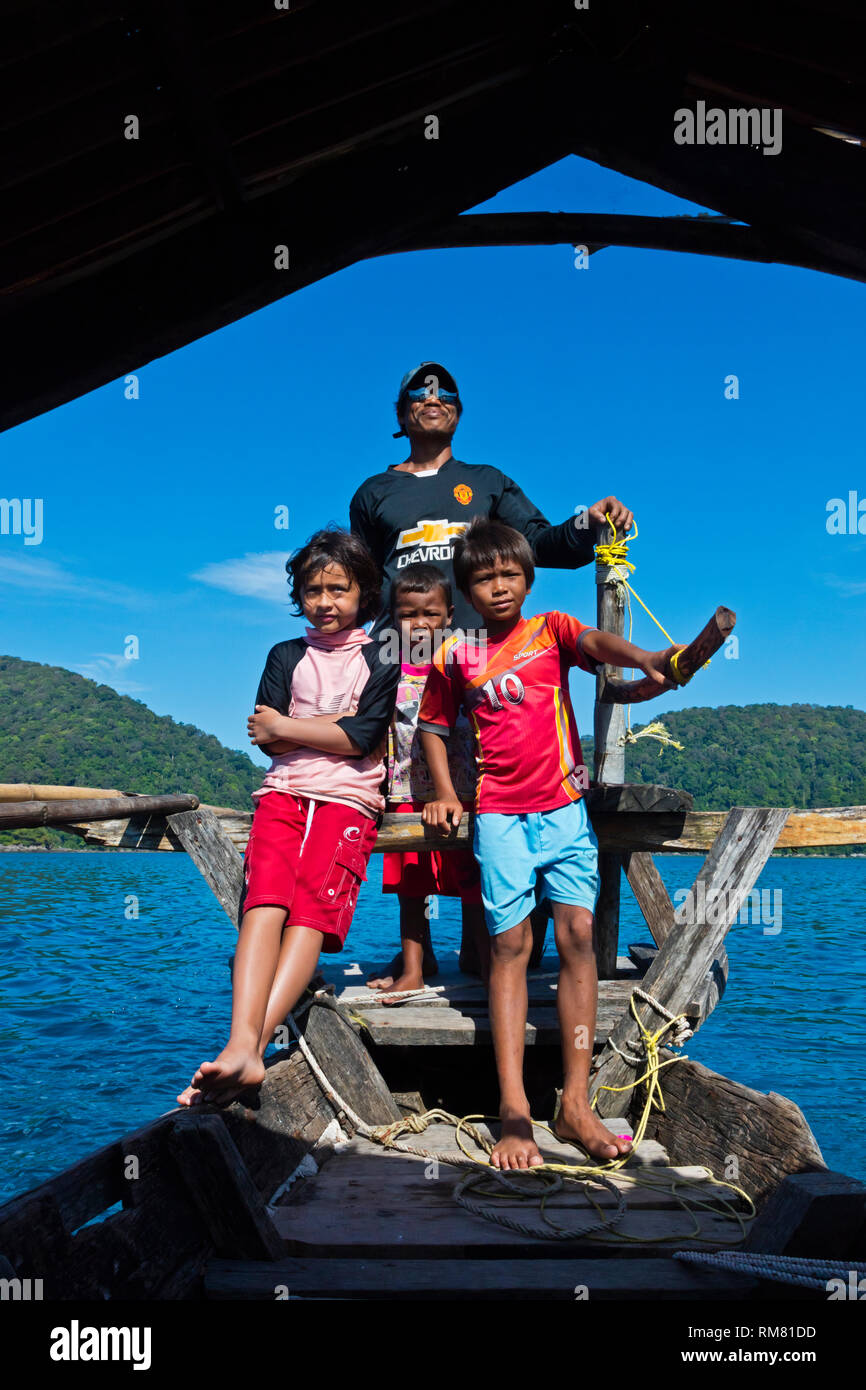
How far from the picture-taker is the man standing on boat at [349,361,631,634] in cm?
420

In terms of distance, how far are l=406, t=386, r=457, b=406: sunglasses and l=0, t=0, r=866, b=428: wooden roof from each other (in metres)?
1.93

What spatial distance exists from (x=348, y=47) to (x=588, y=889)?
2.60 m

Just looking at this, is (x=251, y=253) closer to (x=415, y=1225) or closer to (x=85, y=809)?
(x=85, y=809)

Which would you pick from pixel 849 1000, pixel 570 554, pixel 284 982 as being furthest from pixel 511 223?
pixel 849 1000

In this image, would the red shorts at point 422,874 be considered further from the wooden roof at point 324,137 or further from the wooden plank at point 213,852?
the wooden roof at point 324,137

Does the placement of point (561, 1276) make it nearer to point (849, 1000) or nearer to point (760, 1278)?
point (760, 1278)

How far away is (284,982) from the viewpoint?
306 centimetres

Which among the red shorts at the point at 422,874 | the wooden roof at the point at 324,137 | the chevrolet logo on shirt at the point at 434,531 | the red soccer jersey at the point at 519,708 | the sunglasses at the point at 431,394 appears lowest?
the red shorts at the point at 422,874

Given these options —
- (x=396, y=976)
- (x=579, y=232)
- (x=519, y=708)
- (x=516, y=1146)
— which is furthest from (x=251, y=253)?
(x=396, y=976)

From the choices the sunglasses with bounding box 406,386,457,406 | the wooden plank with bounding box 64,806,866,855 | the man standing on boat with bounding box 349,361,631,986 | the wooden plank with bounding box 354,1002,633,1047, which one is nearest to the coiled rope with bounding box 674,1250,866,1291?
the wooden plank with bounding box 354,1002,633,1047

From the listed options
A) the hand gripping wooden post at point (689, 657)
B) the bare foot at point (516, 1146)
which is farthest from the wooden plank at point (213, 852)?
the hand gripping wooden post at point (689, 657)

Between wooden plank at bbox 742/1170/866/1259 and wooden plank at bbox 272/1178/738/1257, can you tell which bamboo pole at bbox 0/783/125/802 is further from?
wooden plank at bbox 742/1170/866/1259

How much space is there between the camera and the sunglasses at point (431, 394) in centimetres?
439
